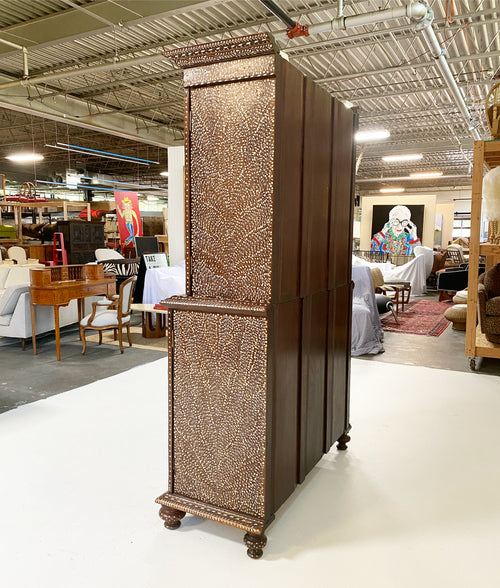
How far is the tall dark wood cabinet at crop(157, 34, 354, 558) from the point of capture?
1.84 meters

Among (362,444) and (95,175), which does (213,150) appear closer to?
(362,444)

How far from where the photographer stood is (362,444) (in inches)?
118

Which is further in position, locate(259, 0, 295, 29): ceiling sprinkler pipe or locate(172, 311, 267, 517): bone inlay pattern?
locate(259, 0, 295, 29): ceiling sprinkler pipe

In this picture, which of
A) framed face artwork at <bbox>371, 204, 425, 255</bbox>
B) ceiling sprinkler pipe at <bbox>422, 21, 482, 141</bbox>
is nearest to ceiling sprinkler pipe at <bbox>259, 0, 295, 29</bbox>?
ceiling sprinkler pipe at <bbox>422, 21, 482, 141</bbox>

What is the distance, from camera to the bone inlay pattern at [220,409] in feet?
6.22

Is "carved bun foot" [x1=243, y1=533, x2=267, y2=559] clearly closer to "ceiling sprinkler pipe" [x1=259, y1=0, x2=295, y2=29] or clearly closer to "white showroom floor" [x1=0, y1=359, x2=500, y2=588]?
"white showroom floor" [x1=0, y1=359, x2=500, y2=588]

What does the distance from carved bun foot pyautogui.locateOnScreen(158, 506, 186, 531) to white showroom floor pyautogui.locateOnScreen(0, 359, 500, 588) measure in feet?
0.15

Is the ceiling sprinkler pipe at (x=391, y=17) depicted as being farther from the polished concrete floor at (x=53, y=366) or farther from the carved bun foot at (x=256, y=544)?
the carved bun foot at (x=256, y=544)

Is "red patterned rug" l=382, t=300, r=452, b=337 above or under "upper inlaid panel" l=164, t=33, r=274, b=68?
under

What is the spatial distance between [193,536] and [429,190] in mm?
22730

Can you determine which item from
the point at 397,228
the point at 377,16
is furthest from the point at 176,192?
the point at 397,228

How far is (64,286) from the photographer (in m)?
5.24

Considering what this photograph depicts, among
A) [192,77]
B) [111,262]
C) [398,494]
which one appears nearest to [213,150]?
[192,77]

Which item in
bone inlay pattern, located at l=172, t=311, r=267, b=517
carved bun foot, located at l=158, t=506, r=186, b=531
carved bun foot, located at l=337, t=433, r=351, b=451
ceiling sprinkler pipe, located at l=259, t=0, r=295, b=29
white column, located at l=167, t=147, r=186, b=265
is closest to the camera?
bone inlay pattern, located at l=172, t=311, r=267, b=517
